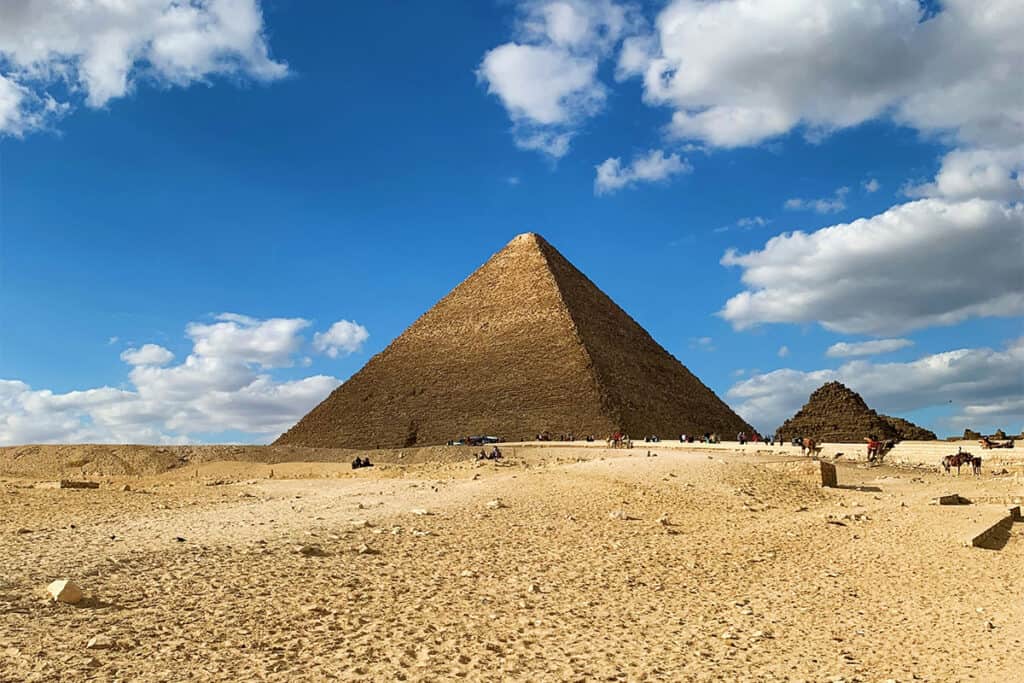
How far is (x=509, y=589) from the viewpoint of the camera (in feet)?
23.9

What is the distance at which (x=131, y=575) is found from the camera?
6.74 meters

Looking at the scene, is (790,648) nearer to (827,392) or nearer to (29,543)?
(29,543)

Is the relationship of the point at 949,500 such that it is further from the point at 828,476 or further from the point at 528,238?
the point at 528,238

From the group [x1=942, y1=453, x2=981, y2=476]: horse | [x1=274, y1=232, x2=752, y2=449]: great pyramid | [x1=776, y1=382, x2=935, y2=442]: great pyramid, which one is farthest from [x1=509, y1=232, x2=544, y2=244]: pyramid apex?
[x1=942, y1=453, x2=981, y2=476]: horse

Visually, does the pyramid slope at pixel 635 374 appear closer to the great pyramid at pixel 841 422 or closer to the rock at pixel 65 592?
the great pyramid at pixel 841 422

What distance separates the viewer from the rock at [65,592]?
5842 mm

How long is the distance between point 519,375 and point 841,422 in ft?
77.8

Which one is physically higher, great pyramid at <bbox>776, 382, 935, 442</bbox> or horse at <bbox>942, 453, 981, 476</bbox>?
great pyramid at <bbox>776, 382, 935, 442</bbox>

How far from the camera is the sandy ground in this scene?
5320 mm

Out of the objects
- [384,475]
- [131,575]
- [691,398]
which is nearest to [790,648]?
[131,575]

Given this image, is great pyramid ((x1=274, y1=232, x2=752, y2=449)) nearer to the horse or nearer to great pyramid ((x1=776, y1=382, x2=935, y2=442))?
great pyramid ((x1=776, y1=382, x2=935, y2=442))

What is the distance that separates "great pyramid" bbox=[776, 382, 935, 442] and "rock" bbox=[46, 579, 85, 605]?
42288 mm

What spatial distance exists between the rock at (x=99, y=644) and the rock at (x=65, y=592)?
0.90 meters

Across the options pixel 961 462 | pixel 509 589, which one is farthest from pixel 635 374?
pixel 509 589
